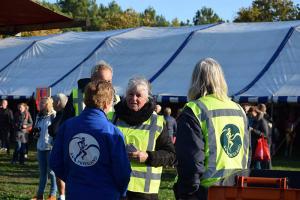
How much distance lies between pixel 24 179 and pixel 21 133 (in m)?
4.86

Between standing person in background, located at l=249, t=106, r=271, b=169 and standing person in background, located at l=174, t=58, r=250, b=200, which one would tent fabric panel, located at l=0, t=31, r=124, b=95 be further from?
standing person in background, located at l=174, t=58, r=250, b=200

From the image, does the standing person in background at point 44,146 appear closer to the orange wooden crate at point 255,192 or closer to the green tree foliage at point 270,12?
the orange wooden crate at point 255,192

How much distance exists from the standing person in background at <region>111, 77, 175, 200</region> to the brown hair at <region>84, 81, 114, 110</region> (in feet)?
1.99

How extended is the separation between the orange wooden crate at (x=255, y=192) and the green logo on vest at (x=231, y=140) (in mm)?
619

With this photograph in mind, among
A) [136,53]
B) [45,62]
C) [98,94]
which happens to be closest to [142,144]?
[98,94]

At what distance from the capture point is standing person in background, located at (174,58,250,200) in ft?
14.8

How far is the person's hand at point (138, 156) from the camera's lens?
5.27 meters

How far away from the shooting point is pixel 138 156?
528 centimetres

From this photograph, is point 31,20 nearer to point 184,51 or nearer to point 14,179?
point 14,179

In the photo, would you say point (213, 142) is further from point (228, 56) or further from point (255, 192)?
point (228, 56)

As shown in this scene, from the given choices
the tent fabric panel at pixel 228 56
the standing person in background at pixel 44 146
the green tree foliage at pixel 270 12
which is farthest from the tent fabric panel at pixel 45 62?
the green tree foliage at pixel 270 12

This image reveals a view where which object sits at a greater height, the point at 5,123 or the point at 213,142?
the point at 213,142

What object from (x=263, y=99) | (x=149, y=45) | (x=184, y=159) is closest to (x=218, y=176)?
(x=184, y=159)

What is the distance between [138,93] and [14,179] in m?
8.81
